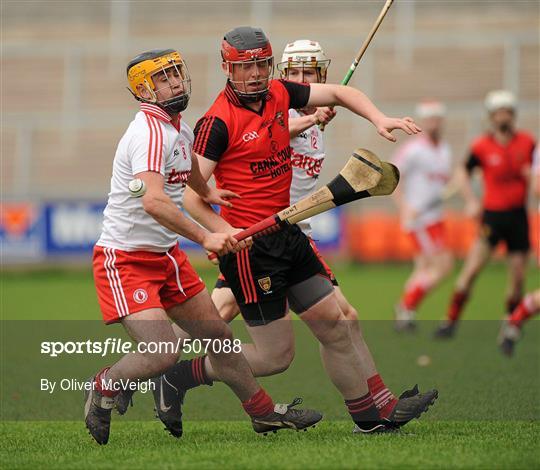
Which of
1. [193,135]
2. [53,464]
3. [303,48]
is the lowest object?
→ [53,464]

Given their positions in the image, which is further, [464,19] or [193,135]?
[464,19]

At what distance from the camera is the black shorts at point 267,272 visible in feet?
20.0

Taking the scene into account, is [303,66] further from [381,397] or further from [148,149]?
[381,397]

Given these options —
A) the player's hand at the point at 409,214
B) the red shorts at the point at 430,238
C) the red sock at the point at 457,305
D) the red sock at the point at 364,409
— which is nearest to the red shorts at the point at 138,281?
the red sock at the point at 364,409

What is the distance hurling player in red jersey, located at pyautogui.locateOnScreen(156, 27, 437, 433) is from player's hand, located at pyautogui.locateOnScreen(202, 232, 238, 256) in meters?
0.34

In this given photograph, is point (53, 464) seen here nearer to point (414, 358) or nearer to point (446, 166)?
point (414, 358)

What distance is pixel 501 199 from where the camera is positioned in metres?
11.7

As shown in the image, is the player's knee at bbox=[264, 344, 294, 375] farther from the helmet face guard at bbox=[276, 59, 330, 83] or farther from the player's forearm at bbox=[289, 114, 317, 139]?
the helmet face guard at bbox=[276, 59, 330, 83]

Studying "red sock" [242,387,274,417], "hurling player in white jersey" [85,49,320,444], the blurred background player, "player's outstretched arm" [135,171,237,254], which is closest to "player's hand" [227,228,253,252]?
"hurling player in white jersey" [85,49,320,444]

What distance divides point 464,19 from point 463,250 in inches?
293

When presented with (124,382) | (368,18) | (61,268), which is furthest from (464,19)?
(124,382)

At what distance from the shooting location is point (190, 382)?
21.1 ft

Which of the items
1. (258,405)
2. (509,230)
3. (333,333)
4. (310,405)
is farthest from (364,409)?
(509,230)

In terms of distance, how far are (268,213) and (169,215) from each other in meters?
0.93
